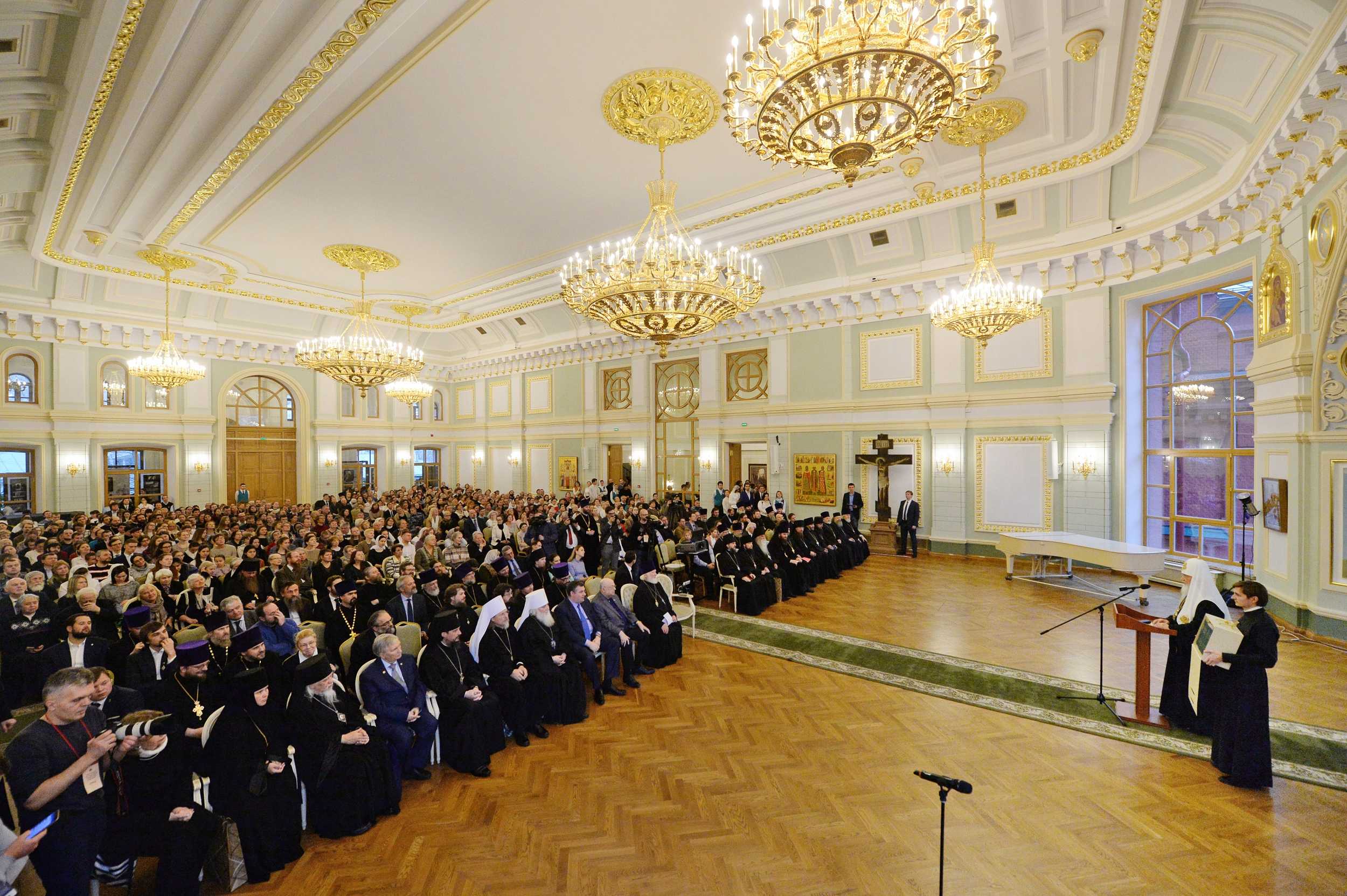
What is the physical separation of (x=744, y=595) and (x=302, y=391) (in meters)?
17.4

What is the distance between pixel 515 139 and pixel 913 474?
10.1 m

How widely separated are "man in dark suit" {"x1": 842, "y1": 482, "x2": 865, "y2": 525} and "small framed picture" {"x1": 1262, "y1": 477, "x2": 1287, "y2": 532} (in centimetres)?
625

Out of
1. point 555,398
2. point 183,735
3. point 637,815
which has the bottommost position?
point 637,815

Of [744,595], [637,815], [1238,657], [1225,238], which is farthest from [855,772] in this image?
[1225,238]

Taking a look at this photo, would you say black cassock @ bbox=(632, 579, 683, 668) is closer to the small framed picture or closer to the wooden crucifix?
the small framed picture

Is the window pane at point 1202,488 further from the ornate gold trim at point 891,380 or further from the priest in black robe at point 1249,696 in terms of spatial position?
the priest in black robe at point 1249,696

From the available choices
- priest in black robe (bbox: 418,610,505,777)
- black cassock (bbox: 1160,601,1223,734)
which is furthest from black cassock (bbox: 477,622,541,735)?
black cassock (bbox: 1160,601,1223,734)

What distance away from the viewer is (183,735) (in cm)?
336

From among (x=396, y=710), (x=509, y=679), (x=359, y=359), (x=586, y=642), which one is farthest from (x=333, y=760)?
(x=359, y=359)

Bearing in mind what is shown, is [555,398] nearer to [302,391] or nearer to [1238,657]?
[302,391]

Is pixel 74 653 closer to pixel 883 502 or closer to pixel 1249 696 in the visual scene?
pixel 1249 696

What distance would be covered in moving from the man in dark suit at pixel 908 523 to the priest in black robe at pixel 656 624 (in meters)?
7.38

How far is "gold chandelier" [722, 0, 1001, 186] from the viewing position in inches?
124

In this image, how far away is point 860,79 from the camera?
3.29m
